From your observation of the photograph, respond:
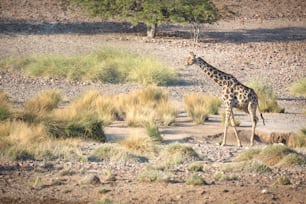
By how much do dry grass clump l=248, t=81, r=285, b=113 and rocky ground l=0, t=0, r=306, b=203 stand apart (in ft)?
1.13

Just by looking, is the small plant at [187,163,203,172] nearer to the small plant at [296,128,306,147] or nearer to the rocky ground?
the rocky ground

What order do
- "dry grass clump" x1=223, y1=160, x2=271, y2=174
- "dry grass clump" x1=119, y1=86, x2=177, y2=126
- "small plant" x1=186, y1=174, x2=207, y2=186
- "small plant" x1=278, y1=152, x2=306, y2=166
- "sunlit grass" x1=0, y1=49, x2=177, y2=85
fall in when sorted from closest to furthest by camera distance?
"small plant" x1=186, y1=174, x2=207, y2=186
"dry grass clump" x1=223, y1=160, x2=271, y2=174
"small plant" x1=278, y1=152, x2=306, y2=166
"dry grass clump" x1=119, y1=86, x2=177, y2=126
"sunlit grass" x1=0, y1=49, x2=177, y2=85

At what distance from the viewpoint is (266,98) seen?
23.4m

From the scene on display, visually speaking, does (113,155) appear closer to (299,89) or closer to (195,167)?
(195,167)

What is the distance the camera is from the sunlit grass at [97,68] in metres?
26.6

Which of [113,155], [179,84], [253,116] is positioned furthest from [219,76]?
[179,84]

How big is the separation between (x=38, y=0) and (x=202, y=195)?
28329 millimetres

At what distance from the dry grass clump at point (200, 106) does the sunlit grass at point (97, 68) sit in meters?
3.62

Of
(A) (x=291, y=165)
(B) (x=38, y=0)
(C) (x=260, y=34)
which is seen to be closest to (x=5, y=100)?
(A) (x=291, y=165)

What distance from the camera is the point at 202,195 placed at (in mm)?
13820

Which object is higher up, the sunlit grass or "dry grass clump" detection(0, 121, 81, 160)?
"dry grass clump" detection(0, 121, 81, 160)

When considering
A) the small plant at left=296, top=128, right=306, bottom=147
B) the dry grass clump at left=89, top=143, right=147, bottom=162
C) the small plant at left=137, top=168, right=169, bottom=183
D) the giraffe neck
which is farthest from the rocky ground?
the giraffe neck

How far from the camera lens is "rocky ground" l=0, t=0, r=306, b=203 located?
14.0 m

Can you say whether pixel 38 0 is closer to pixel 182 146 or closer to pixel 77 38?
pixel 77 38
